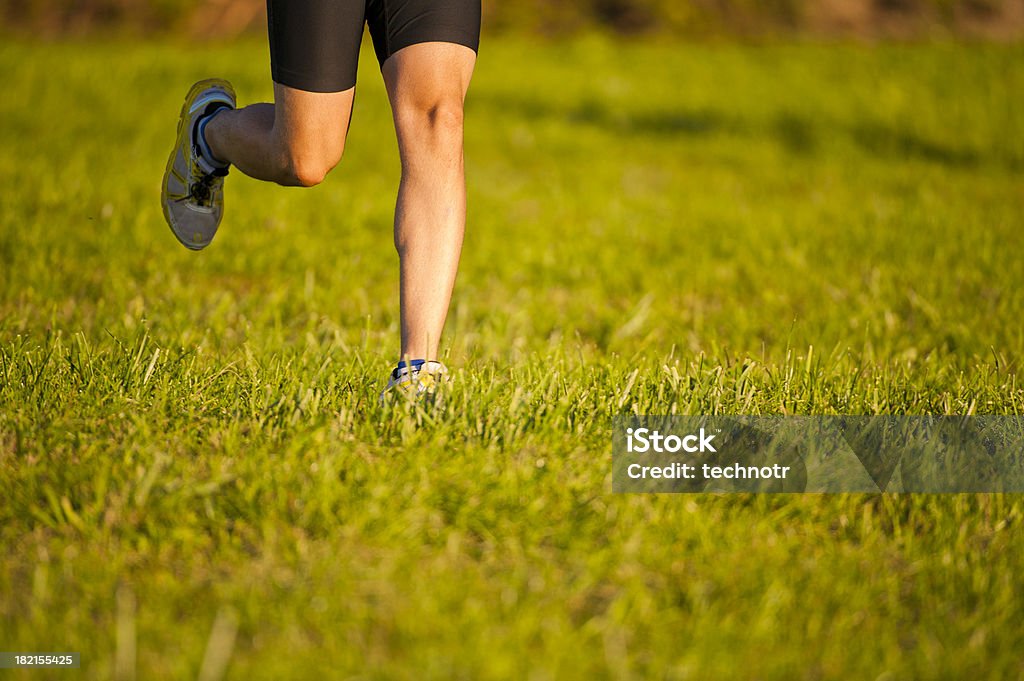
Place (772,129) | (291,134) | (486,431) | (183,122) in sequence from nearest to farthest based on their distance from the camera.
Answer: (486,431) < (291,134) < (183,122) < (772,129)

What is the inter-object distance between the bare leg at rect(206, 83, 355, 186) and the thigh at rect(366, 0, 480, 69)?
0.23m

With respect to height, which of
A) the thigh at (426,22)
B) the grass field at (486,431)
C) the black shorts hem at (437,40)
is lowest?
the grass field at (486,431)

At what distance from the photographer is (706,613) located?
189 cm

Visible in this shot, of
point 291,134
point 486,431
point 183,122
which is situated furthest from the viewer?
point 183,122

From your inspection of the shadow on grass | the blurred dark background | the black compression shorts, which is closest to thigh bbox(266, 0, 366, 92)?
the black compression shorts

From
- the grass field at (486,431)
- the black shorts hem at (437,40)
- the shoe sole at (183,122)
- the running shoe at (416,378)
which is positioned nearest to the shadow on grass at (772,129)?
the grass field at (486,431)

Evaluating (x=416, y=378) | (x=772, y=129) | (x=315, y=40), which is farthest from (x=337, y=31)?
(x=772, y=129)

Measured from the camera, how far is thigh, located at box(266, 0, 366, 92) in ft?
9.12

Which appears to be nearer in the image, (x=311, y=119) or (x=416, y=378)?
(x=416, y=378)

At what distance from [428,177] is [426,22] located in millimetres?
432

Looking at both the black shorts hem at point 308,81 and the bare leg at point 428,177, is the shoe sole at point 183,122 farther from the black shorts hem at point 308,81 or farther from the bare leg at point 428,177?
the bare leg at point 428,177

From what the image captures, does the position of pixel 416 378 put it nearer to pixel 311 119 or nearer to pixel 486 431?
pixel 486 431

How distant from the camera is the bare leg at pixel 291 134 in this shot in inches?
113

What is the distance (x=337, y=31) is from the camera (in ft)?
9.16
